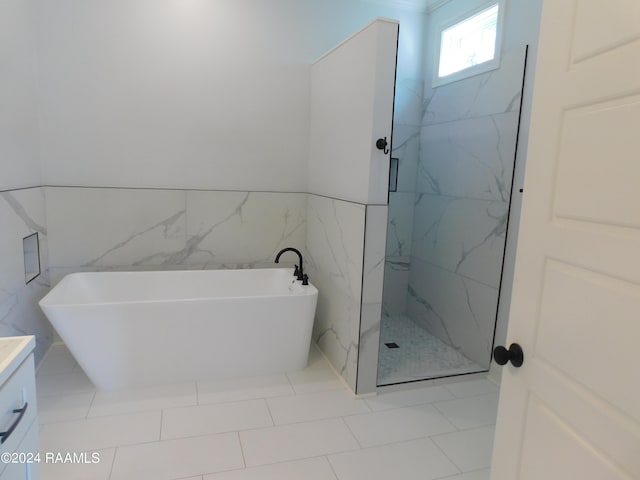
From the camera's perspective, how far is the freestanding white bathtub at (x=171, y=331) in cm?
257

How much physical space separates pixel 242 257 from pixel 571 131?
9.51 feet

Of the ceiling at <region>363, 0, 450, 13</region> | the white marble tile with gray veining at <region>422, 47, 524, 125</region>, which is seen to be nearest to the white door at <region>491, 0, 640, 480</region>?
the white marble tile with gray veining at <region>422, 47, 524, 125</region>

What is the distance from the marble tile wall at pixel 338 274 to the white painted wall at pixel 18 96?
2055mm

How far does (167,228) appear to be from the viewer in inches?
133

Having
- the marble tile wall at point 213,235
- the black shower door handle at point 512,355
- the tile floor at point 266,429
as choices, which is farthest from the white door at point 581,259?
the marble tile wall at point 213,235

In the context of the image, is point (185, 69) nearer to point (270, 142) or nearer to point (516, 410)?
point (270, 142)

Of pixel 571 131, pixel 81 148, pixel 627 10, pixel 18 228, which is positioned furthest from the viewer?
pixel 81 148

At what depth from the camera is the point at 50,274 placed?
321cm

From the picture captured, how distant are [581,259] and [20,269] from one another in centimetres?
309

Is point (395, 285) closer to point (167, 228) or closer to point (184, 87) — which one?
point (167, 228)

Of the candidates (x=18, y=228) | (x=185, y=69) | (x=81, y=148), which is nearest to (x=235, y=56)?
(x=185, y=69)

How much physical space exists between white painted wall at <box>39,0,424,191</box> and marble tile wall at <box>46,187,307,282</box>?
0.11 m

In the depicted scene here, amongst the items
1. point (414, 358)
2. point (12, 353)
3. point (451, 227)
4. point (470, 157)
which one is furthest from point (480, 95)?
point (12, 353)

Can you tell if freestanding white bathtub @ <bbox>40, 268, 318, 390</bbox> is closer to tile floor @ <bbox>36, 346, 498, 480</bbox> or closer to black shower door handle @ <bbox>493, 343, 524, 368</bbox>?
tile floor @ <bbox>36, 346, 498, 480</bbox>
